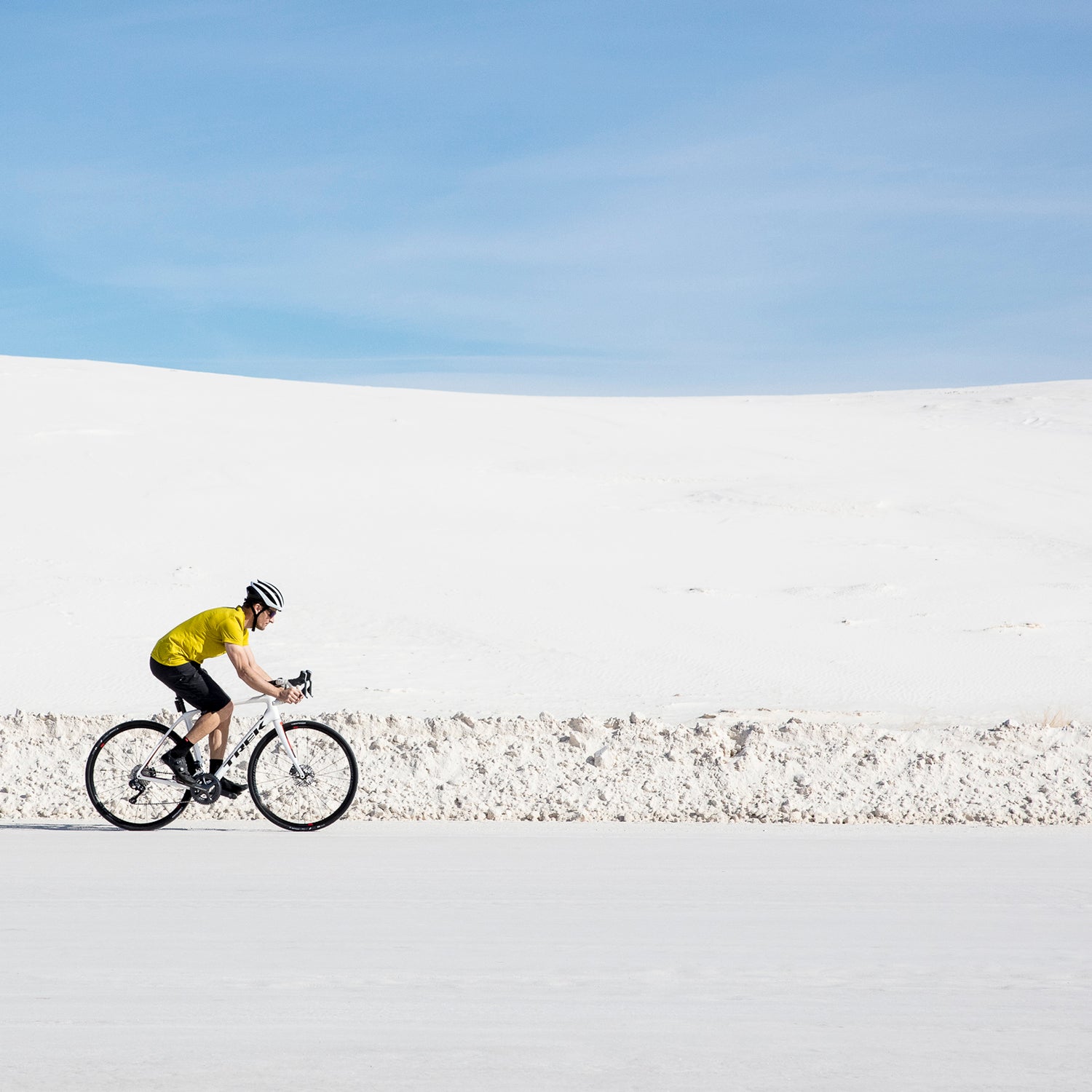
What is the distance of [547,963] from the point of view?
494 cm

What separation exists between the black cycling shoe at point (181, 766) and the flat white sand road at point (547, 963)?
0.51 metres

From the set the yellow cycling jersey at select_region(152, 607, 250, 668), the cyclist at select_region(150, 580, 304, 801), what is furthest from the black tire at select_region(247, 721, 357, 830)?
the yellow cycling jersey at select_region(152, 607, 250, 668)

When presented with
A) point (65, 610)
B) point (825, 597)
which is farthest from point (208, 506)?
point (825, 597)

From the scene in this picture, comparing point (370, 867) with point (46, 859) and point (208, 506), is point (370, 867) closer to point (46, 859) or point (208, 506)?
point (46, 859)

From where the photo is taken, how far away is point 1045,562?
18062 mm

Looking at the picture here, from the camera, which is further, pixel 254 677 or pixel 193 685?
pixel 193 685

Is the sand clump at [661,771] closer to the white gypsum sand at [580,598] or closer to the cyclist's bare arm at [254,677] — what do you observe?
the white gypsum sand at [580,598]

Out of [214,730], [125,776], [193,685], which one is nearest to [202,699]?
[193,685]

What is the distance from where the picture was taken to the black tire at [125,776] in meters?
8.00

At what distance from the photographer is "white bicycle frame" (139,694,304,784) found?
26.1ft

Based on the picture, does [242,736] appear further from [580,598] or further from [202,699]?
[580,598]

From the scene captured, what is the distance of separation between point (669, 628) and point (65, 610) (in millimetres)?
6573

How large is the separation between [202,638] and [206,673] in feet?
0.68

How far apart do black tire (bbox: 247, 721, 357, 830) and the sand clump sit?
401 millimetres
